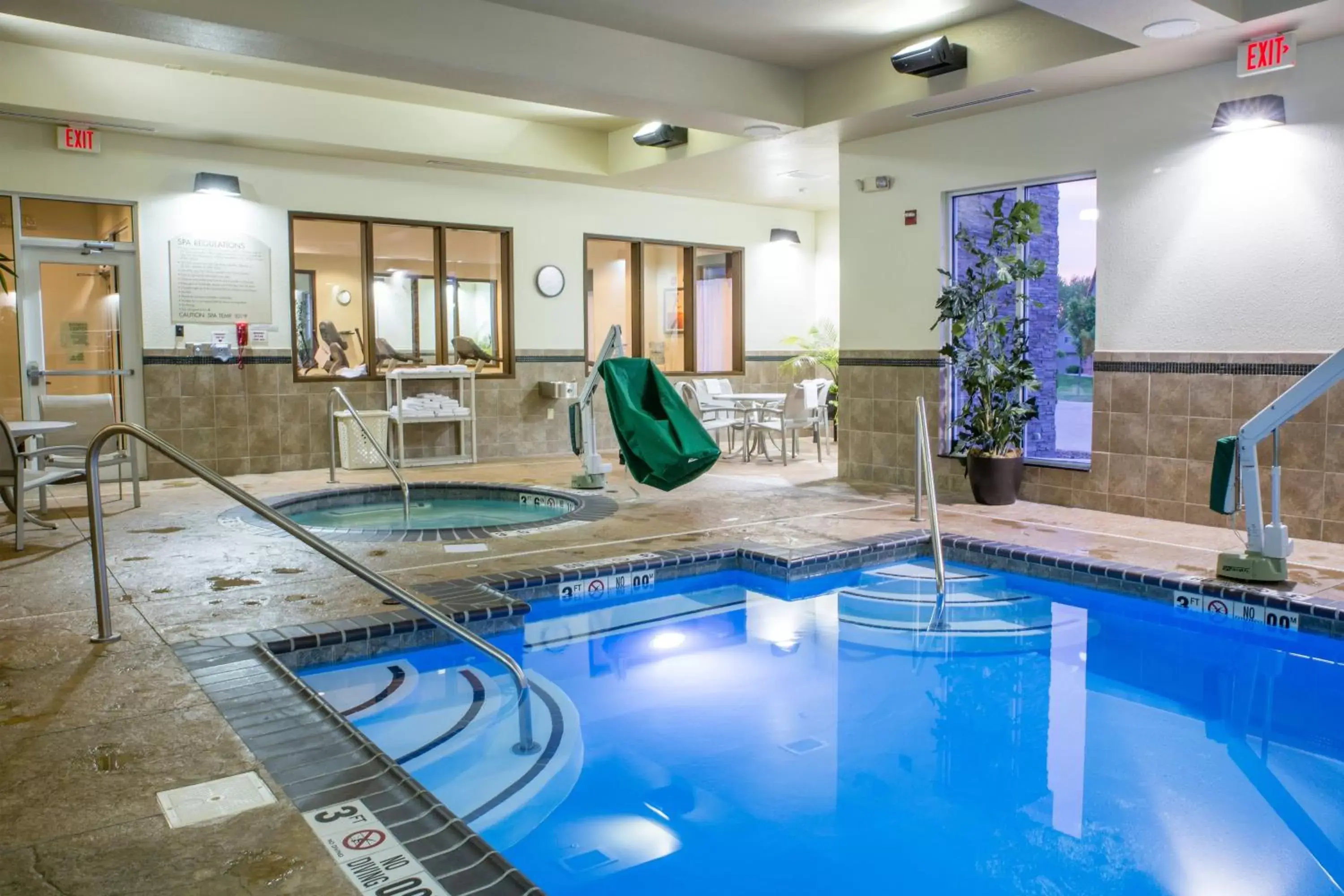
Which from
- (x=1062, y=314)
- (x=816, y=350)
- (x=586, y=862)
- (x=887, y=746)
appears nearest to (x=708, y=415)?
(x=816, y=350)

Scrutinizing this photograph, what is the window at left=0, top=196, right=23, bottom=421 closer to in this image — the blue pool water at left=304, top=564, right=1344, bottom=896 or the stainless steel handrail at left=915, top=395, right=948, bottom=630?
the blue pool water at left=304, top=564, right=1344, bottom=896

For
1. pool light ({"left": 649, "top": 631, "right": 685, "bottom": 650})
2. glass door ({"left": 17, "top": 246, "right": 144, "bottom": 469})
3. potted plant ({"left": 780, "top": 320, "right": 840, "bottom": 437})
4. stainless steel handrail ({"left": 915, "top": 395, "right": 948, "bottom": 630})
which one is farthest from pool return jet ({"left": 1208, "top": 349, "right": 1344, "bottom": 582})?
glass door ({"left": 17, "top": 246, "right": 144, "bottom": 469})

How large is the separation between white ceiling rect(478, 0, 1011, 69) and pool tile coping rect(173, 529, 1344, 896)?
3.14 metres

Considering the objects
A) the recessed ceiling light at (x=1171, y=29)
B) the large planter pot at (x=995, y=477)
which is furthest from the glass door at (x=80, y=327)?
the recessed ceiling light at (x=1171, y=29)

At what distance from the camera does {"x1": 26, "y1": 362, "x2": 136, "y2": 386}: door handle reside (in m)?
8.00

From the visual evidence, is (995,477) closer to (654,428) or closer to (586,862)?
(654,428)

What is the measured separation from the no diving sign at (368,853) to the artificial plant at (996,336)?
5534 millimetres

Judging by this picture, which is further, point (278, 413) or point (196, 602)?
point (278, 413)

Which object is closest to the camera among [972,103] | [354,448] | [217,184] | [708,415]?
[972,103]

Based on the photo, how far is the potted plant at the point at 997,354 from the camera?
269 inches

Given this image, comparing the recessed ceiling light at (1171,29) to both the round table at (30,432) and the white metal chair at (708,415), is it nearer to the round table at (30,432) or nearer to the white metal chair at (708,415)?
the white metal chair at (708,415)

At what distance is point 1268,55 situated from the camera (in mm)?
5496

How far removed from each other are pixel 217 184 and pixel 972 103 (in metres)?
5.89

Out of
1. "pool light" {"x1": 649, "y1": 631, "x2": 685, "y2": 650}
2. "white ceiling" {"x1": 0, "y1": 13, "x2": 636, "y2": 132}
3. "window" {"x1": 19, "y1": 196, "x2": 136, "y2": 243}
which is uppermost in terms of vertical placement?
"white ceiling" {"x1": 0, "y1": 13, "x2": 636, "y2": 132}
